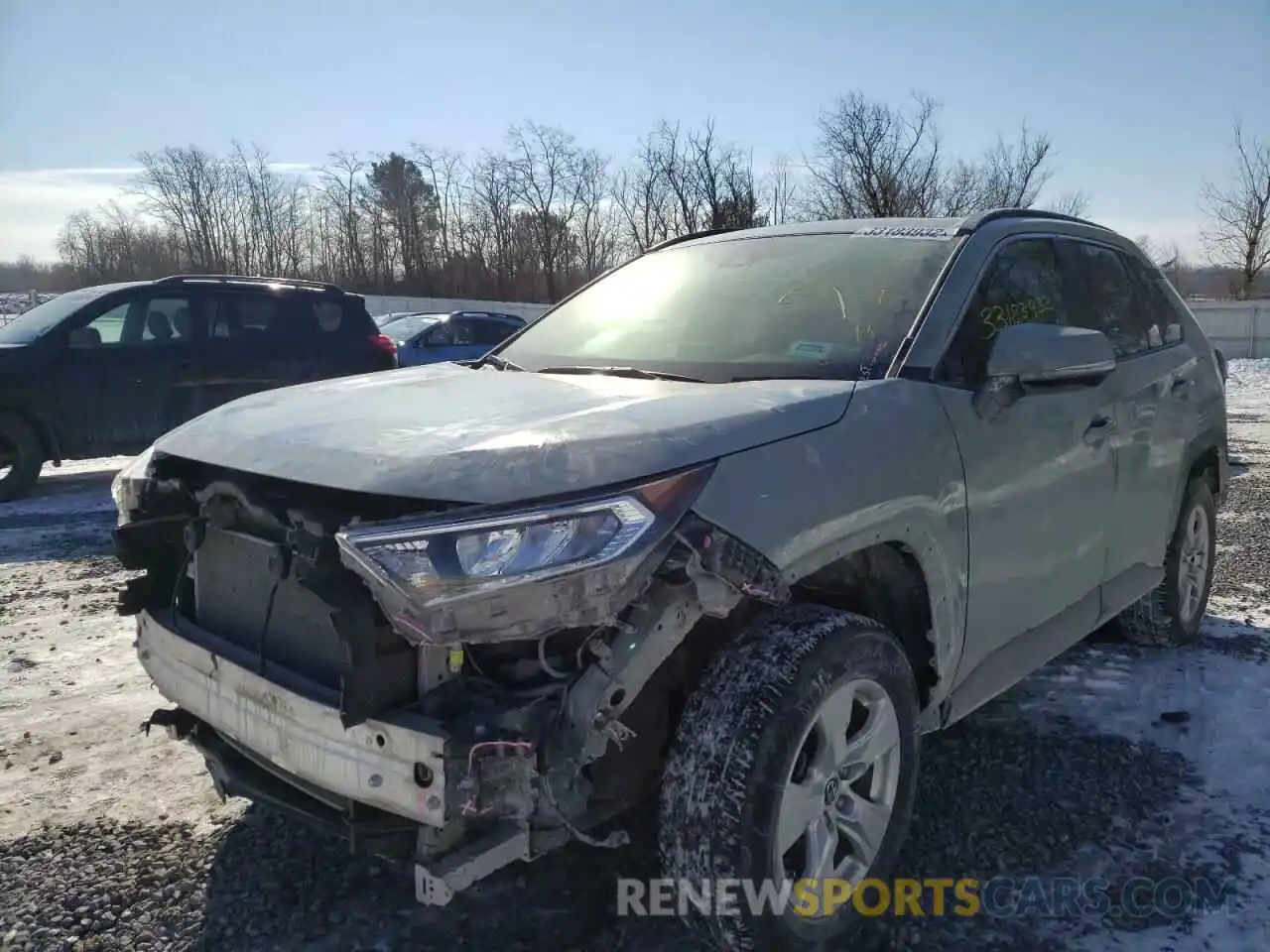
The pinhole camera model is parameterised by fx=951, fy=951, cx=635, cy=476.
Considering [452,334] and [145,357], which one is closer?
[145,357]

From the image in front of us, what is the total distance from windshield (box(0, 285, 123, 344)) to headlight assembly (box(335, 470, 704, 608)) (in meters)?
8.10

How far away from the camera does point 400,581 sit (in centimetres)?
181

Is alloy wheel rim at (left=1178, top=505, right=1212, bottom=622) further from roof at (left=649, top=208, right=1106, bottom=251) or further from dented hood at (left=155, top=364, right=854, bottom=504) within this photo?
dented hood at (left=155, top=364, right=854, bottom=504)

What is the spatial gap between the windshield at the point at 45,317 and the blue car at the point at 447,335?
19.1ft

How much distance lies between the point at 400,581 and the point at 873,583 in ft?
4.24

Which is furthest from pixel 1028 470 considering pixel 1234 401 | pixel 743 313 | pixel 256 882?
pixel 1234 401

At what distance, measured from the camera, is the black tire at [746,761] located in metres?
1.96

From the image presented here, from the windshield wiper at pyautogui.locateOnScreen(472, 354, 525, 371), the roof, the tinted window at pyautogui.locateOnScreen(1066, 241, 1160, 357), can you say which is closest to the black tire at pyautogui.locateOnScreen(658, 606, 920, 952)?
the windshield wiper at pyautogui.locateOnScreen(472, 354, 525, 371)

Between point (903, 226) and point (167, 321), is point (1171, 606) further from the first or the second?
point (167, 321)

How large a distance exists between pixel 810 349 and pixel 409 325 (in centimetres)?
1419

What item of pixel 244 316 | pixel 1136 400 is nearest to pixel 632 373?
pixel 1136 400

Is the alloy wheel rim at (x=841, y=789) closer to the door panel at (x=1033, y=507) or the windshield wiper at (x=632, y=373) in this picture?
the door panel at (x=1033, y=507)

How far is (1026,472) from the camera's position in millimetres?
Answer: 2881

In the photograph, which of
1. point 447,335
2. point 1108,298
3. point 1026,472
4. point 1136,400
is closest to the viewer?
point 1026,472
